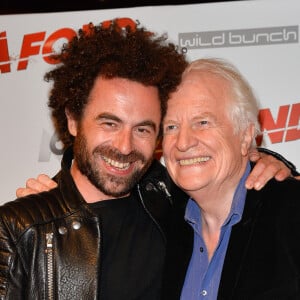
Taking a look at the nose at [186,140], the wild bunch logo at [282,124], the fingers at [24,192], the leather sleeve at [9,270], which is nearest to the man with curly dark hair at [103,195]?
the leather sleeve at [9,270]

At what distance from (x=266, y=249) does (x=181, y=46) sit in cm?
148

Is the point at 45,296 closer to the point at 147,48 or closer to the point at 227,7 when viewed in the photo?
the point at 147,48

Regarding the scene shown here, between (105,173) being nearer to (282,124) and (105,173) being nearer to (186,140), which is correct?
(186,140)

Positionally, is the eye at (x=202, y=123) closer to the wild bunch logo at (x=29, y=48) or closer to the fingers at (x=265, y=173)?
the fingers at (x=265, y=173)

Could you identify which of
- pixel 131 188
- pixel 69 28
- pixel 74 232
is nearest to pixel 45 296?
pixel 74 232

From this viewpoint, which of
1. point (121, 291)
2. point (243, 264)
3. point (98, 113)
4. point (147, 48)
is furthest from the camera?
point (147, 48)

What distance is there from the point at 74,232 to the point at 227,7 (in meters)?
1.63

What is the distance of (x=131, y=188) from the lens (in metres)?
2.37

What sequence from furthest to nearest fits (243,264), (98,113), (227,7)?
(227,7)
(98,113)
(243,264)

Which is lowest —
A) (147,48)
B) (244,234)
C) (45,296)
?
(45,296)

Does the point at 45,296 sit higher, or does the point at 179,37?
the point at 179,37

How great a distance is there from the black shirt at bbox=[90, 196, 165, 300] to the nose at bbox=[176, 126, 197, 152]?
397mm

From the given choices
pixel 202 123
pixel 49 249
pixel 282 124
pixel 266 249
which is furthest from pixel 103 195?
pixel 282 124

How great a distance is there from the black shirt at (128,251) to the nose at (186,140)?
40 centimetres
